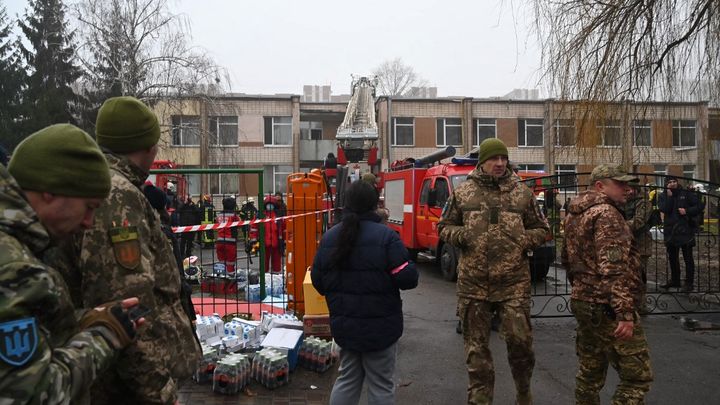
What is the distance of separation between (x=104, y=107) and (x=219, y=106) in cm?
2131

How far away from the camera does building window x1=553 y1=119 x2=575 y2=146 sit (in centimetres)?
800

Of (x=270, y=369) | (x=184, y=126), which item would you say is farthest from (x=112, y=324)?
(x=184, y=126)

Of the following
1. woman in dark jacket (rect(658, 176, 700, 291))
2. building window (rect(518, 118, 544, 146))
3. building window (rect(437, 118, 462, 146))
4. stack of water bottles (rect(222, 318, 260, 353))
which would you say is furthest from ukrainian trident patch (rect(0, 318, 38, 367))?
building window (rect(518, 118, 544, 146))

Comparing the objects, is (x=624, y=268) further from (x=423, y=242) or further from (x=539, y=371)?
(x=423, y=242)

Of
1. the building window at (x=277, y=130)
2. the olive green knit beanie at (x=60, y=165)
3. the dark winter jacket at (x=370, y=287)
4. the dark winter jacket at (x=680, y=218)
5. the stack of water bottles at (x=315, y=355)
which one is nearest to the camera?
the olive green knit beanie at (x=60, y=165)

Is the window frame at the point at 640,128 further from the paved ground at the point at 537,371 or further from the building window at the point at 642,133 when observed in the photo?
the paved ground at the point at 537,371

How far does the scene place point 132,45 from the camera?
838 inches

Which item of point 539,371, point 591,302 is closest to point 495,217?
point 591,302

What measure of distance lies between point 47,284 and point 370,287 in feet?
7.26

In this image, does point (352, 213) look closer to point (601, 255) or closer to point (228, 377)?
point (601, 255)

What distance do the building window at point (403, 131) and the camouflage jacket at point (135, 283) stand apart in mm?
31917

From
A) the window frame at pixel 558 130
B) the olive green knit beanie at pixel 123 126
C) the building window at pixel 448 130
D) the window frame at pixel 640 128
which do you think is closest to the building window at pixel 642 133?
the window frame at pixel 640 128

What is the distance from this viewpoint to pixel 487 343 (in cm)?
394

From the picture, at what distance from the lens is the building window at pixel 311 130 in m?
35.5
